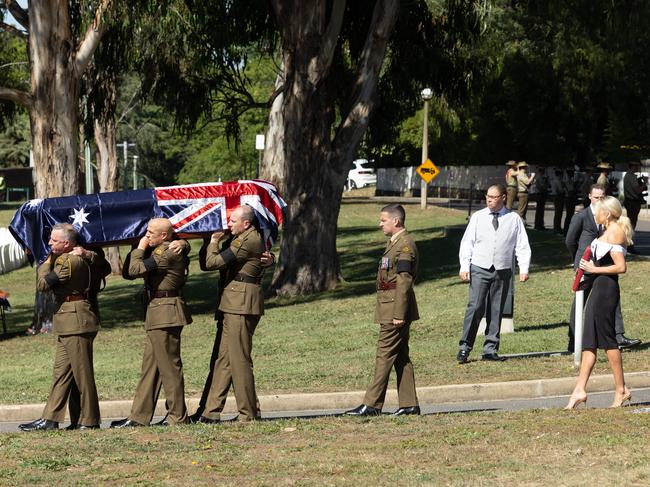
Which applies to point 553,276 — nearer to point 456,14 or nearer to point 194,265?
point 456,14

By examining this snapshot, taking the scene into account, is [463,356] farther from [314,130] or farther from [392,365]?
[314,130]

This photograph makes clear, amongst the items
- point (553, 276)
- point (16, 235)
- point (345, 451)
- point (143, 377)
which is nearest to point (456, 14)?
point (553, 276)

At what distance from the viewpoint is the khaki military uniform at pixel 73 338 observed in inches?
420

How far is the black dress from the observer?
10562mm

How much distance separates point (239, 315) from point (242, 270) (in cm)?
39

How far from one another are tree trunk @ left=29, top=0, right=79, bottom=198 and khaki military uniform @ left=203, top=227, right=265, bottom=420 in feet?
41.1

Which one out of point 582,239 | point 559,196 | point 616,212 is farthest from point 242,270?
point 559,196

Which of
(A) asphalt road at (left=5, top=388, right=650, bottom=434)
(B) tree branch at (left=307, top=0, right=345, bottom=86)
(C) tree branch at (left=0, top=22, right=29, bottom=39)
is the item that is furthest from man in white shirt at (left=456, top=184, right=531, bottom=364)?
(C) tree branch at (left=0, top=22, right=29, bottom=39)

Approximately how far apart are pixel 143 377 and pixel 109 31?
15211 mm

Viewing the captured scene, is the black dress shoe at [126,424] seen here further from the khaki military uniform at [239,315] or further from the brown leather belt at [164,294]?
the brown leather belt at [164,294]

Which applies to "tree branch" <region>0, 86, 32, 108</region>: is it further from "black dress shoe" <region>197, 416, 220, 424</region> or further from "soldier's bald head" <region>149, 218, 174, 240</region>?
"black dress shoe" <region>197, 416, 220, 424</region>

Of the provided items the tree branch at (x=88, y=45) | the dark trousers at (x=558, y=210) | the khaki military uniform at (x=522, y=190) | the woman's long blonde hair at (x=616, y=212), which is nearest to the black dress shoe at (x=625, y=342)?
the woman's long blonde hair at (x=616, y=212)

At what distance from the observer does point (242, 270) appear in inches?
426

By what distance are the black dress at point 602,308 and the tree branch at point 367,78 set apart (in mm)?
13740
